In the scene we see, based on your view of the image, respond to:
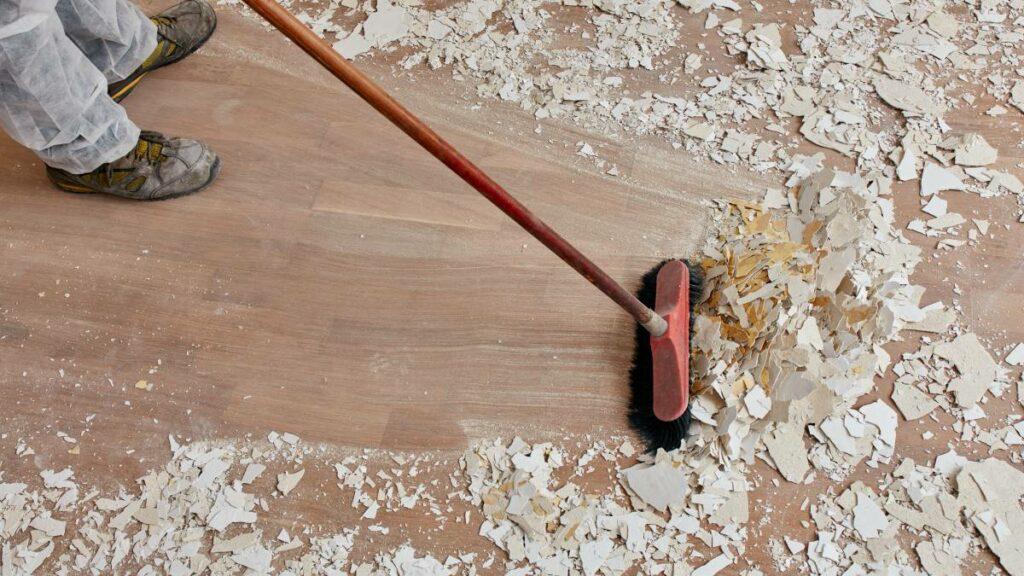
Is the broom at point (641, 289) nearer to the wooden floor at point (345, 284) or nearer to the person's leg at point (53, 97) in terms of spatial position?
the wooden floor at point (345, 284)

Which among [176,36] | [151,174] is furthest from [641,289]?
[176,36]

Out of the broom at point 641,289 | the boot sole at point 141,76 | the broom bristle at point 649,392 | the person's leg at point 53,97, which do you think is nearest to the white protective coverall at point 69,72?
the person's leg at point 53,97

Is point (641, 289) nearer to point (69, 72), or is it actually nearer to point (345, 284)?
point (345, 284)

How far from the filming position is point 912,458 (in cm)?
127

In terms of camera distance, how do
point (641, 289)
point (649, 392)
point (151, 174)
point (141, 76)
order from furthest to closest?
point (141, 76)
point (151, 174)
point (641, 289)
point (649, 392)

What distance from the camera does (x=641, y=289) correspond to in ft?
4.73

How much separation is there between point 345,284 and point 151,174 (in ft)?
1.59

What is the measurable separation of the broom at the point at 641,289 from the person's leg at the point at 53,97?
442 mm

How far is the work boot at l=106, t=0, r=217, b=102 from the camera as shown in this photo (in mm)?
1794

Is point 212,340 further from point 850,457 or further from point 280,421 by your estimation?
A: point 850,457

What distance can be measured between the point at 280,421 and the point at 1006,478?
1163 millimetres

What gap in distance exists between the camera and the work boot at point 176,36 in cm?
179

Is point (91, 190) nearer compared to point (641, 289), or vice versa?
point (641, 289)

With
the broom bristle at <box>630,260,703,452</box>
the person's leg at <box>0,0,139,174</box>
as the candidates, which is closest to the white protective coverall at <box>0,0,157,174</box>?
the person's leg at <box>0,0,139,174</box>
